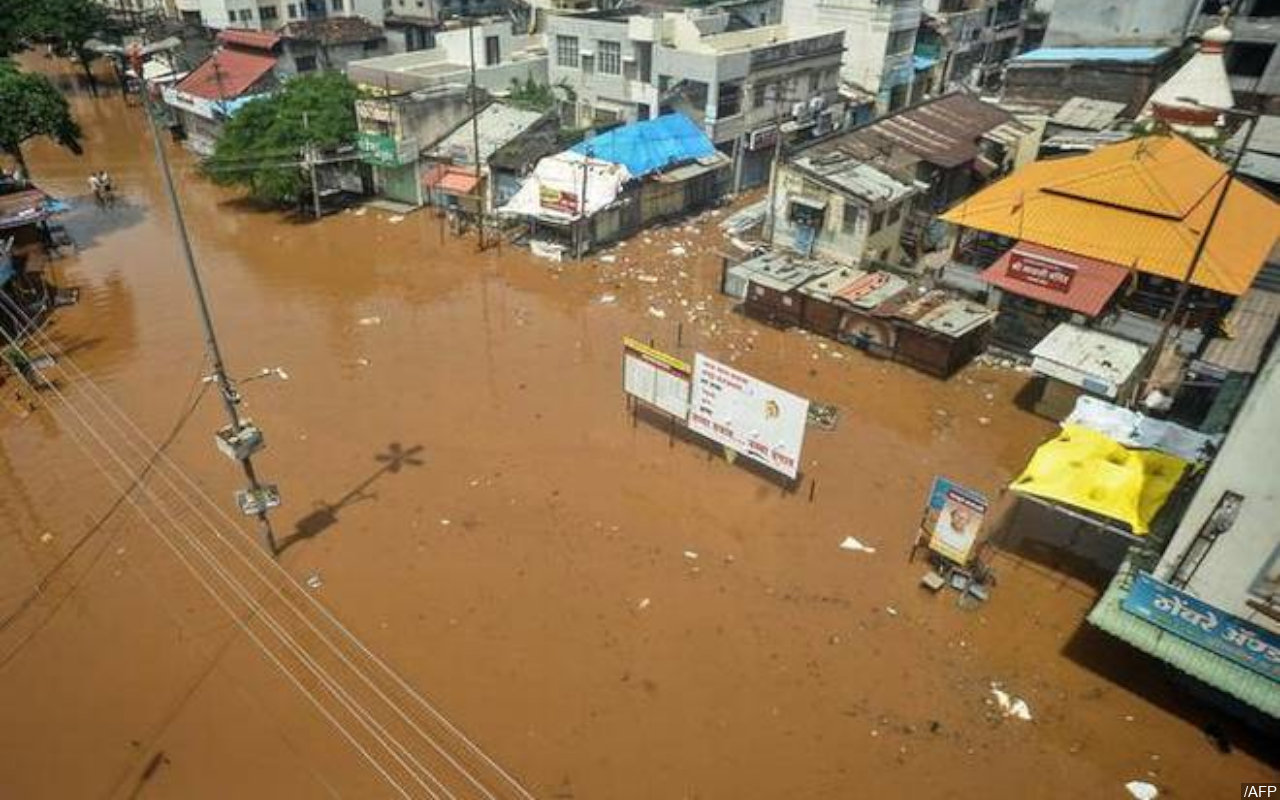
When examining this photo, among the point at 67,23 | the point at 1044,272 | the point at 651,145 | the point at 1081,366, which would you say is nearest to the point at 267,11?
the point at 67,23

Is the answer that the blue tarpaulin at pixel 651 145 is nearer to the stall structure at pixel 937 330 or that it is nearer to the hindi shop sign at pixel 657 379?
the stall structure at pixel 937 330

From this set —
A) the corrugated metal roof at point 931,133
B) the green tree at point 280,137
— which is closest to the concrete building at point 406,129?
the green tree at point 280,137

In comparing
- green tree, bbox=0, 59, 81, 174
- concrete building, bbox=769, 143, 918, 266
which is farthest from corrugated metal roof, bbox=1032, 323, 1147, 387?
green tree, bbox=0, 59, 81, 174

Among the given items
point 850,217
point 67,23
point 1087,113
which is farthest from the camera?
point 67,23

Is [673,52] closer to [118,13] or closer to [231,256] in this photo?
[231,256]

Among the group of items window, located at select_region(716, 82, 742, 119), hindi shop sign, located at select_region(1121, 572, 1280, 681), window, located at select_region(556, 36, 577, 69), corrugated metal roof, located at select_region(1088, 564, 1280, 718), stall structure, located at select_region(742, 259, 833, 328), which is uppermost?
window, located at select_region(556, 36, 577, 69)

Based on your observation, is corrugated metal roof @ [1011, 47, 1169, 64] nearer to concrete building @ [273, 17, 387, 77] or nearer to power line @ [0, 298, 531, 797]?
concrete building @ [273, 17, 387, 77]

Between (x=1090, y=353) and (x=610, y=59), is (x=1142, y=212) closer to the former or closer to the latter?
(x=1090, y=353)

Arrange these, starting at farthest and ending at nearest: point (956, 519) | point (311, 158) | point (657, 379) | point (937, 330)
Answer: point (311, 158) → point (937, 330) → point (657, 379) → point (956, 519)
